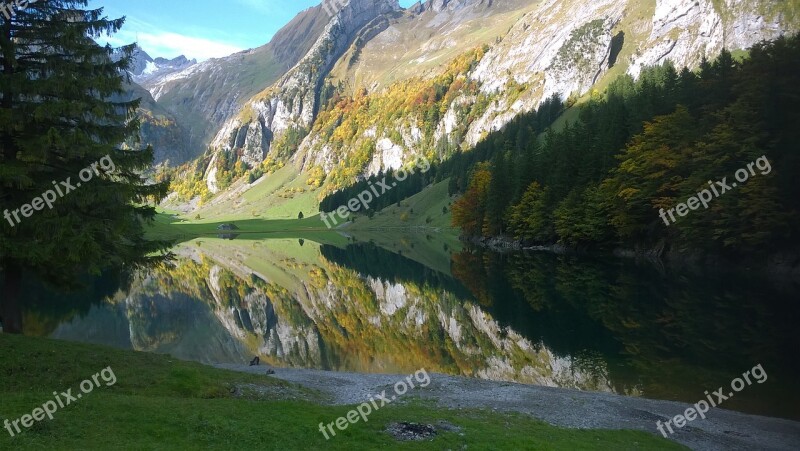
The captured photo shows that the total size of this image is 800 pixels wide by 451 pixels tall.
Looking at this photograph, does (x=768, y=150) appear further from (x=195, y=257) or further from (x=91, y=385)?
(x=195, y=257)

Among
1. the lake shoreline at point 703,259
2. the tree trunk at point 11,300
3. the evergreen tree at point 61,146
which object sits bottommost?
the lake shoreline at point 703,259

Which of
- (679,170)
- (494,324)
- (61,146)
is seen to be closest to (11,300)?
(61,146)

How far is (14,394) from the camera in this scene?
13.3 m

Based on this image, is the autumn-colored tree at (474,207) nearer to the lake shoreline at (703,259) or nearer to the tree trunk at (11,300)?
the lake shoreline at (703,259)

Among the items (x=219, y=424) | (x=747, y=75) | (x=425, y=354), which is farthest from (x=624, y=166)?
(x=219, y=424)

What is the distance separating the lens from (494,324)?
39938 millimetres

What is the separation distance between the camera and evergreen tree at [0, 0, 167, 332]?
18031mm

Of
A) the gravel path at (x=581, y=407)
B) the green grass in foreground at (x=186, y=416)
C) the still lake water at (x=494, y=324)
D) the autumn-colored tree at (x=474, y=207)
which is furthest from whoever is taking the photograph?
the autumn-colored tree at (x=474, y=207)

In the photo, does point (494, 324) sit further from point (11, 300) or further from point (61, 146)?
point (61, 146)

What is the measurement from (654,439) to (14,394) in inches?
795

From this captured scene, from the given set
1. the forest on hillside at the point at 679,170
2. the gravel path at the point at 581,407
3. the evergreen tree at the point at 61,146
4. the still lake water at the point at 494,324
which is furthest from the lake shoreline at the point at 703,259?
the evergreen tree at the point at 61,146

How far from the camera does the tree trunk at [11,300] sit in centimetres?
2003

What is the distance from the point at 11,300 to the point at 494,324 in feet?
105

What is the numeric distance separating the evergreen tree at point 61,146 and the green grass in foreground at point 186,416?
355 centimetres
